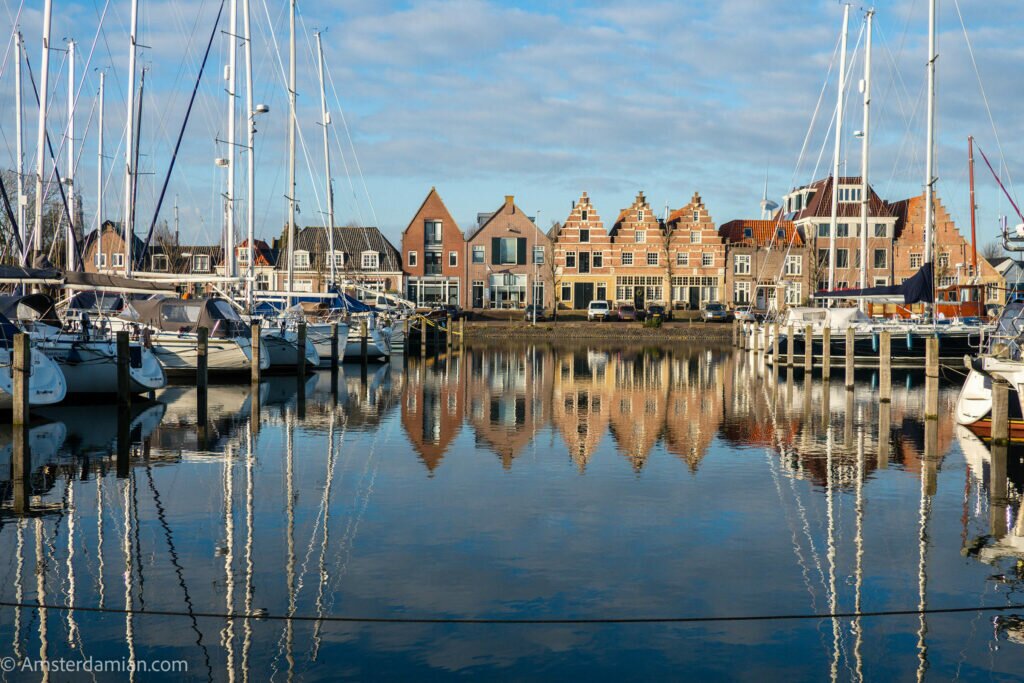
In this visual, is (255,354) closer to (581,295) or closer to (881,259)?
(581,295)

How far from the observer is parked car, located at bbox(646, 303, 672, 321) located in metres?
76.7

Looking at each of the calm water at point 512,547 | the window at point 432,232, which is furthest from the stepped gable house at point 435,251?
the calm water at point 512,547

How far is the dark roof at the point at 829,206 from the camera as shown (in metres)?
85.2

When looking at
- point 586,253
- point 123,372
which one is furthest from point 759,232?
point 123,372

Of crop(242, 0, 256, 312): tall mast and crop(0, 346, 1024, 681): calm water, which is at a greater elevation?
crop(242, 0, 256, 312): tall mast

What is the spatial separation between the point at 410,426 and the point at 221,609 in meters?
14.4

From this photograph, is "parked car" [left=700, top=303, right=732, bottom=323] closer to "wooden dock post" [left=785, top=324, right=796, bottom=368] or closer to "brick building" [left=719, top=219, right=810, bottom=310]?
"brick building" [left=719, top=219, right=810, bottom=310]

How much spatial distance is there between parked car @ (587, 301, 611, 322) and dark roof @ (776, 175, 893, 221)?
65.0 feet

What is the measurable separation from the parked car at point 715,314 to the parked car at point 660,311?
261cm

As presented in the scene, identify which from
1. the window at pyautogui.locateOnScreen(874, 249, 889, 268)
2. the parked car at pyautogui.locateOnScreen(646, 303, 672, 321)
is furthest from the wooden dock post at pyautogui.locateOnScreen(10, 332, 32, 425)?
the window at pyautogui.locateOnScreen(874, 249, 889, 268)

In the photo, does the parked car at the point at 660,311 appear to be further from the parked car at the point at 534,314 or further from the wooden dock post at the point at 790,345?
the wooden dock post at the point at 790,345

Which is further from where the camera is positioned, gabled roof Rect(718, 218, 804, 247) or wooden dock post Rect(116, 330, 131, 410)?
→ gabled roof Rect(718, 218, 804, 247)

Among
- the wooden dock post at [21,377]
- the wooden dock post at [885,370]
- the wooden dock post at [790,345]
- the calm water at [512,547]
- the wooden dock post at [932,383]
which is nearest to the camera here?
the calm water at [512,547]

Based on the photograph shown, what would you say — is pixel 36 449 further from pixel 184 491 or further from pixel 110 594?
pixel 110 594
